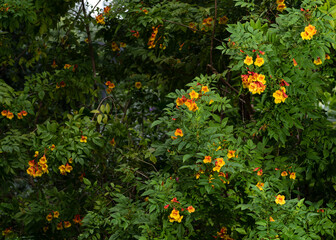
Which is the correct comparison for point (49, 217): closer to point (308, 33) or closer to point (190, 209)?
point (190, 209)

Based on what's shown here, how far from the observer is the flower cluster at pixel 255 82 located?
2.48 metres

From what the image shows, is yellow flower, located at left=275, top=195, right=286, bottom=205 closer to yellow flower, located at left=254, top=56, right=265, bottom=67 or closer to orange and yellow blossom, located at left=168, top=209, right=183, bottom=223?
orange and yellow blossom, located at left=168, top=209, right=183, bottom=223

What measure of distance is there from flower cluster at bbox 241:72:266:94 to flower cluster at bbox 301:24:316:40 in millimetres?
324

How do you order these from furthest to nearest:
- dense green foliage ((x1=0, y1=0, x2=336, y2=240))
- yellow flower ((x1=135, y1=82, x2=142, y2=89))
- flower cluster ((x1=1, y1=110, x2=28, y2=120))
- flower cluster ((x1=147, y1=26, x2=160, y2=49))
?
yellow flower ((x1=135, y1=82, x2=142, y2=89))
flower cluster ((x1=1, y1=110, x2=28, y2=120))
flower cluster ((x1=147, y1=26, x2=160, y2=49))
dense green foliage ((x1=0, y1=0, x2=336, y2=240))

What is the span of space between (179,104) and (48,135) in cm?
122

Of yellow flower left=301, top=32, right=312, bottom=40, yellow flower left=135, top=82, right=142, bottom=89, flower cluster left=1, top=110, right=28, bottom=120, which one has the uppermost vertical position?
yellow flower left=301, top=32, right=312, bottom=40

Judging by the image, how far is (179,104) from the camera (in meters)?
2.73

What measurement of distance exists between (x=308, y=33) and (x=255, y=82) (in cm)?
40

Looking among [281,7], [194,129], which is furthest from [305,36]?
[194,129]

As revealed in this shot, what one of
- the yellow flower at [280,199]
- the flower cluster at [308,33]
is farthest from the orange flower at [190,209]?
the flower cluster at [308,33]

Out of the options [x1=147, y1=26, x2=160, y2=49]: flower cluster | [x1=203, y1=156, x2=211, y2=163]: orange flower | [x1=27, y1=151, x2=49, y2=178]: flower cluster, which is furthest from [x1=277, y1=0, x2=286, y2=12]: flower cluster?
[x1=27, y1=151, x2=49, y2=178]: flower cluster

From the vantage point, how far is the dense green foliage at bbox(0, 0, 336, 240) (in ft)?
8.57

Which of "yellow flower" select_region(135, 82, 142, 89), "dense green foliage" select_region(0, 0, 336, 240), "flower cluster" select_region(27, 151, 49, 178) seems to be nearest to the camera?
"dense green foliage" select_region(0, 0, 336, 240)

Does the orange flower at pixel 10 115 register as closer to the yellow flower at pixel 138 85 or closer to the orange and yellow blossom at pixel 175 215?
the yellow flower at pixel 138 85
